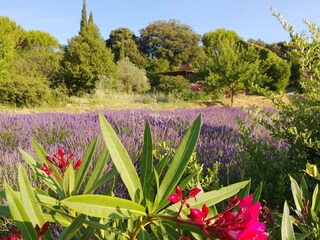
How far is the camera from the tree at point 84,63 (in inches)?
829

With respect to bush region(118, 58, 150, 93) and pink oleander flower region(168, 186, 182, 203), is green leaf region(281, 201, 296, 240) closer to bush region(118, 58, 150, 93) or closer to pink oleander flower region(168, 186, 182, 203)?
pink oleander flower region(168, 186, 182, 203)

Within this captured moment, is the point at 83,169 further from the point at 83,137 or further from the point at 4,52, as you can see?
the point at 4,52

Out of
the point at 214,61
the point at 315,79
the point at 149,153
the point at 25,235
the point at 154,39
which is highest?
the point at 154,39

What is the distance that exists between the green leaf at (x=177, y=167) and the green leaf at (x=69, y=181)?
345 millimetres

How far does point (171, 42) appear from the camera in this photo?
49.6 m

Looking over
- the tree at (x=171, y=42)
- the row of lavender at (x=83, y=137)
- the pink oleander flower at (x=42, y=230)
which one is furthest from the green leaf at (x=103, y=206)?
the tree at (x=171, y=42)

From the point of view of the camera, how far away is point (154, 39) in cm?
5209

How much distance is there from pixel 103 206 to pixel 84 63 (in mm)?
21297

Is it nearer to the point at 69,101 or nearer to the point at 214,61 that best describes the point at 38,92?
the point at 69,101

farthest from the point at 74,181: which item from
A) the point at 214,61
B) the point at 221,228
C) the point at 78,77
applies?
the point at 78,77

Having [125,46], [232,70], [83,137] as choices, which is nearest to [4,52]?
[232,70]

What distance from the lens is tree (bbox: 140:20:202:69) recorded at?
4906 cm

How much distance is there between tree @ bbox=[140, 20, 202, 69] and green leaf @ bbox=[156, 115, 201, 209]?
1836 inches

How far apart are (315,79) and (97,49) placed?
2059 centimetres
